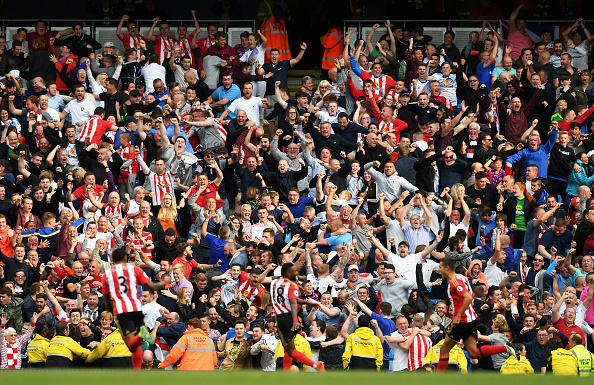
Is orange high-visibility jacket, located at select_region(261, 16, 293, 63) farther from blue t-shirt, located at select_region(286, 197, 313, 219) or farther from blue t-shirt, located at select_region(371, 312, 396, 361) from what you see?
blue t-shirt, located at select_region(371, 312, 396, 361)

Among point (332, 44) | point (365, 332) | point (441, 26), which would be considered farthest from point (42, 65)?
point (365, 332)

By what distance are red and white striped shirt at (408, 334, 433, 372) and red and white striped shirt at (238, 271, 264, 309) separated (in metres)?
2.31

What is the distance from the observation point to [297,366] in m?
13.8

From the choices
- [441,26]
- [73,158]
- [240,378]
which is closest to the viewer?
[240,378]

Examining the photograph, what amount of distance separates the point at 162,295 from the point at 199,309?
0.62 metres

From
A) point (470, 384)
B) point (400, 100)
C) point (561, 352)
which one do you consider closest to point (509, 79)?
point (400, 100)

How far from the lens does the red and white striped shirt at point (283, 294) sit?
1374 centimetres

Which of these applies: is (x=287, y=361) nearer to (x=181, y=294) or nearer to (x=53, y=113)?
(x=181, y=294)

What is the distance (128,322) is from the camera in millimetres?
12078

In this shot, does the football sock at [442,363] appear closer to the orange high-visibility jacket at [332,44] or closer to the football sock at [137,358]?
the football sock at [137,358]

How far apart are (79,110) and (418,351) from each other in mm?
7894

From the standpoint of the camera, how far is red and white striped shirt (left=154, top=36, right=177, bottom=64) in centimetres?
2073

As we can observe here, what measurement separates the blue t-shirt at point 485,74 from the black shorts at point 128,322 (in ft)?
34.3

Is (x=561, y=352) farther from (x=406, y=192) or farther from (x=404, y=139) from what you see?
(x=404, y=139)
